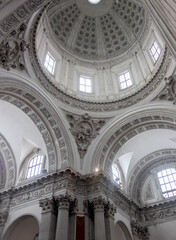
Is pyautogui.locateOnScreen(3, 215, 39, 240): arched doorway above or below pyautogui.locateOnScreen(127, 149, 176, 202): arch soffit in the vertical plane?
below

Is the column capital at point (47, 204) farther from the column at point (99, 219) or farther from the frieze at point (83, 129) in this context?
the frieze at point (83, 129)

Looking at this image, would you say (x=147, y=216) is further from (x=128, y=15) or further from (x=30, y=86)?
(x=128, y=15)

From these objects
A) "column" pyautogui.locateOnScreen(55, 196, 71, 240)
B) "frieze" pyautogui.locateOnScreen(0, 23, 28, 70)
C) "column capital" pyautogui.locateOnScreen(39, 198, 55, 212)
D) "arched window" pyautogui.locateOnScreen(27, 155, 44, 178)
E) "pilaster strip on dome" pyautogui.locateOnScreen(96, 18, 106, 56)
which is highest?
"pilaster strip on dome" pyautogui.locateOnScreen(96, 18, 106, 56)

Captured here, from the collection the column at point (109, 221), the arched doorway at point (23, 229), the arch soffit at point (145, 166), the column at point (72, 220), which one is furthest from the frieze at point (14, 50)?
the arch soffit at point (145, 166)

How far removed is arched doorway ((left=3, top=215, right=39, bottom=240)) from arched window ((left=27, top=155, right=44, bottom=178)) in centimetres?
330

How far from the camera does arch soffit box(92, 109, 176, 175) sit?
1614 cm

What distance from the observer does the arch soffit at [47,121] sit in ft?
49.8

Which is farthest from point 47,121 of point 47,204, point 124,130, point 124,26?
point 124,26

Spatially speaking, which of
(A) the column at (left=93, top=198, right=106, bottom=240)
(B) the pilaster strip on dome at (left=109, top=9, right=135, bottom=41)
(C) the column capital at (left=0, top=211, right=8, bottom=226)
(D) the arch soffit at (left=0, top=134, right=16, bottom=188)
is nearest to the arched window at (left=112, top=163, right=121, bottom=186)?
(A) the column at (left=93, top=198, right=106, bottom=240)

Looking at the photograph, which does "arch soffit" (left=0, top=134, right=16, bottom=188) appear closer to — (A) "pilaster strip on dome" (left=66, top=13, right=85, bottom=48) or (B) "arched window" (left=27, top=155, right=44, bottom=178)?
(B) "arched window" (left=27, top=155, right=44, bottom=178)

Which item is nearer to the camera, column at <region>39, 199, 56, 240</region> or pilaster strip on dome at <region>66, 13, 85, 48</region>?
column at <region>39, 199, 56, 240</region>

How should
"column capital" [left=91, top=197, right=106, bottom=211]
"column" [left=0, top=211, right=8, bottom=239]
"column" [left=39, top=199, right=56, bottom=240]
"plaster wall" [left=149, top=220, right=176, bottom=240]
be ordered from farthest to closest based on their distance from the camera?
"plaster wall" [left=149, top=220, right=176, bottom=240] < "column" [left=0, top=211, right=8, bottom=239] < "column capital" [left=91, top=197, right=106, bottom=211] < "column" [left=39, top=199, right=56, bottom=240]

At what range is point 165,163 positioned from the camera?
69.2ft

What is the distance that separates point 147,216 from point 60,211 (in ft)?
30.7
